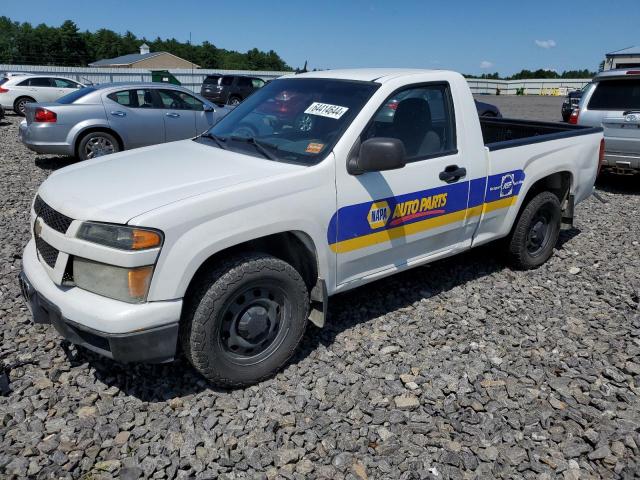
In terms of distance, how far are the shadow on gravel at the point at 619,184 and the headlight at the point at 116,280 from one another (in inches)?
343

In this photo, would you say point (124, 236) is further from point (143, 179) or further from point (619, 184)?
point (619, 184)

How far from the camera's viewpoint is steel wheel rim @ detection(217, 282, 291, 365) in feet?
10.7

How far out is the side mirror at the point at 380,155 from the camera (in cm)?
337

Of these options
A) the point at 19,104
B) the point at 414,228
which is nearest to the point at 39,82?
the point at 19,104

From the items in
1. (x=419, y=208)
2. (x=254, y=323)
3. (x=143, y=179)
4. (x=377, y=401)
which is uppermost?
(x=143, y=179)

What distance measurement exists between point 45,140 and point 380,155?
26.2 feet

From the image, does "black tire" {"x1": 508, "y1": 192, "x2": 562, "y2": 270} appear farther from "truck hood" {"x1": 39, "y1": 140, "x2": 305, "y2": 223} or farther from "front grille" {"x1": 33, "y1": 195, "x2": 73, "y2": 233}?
"front grille" {"x1": 33, "y1": 195, "x2": 73, "y2": 233}

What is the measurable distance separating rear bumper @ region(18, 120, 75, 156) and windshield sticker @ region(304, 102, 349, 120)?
7.11 meters

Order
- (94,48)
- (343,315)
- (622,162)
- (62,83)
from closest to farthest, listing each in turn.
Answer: (343,315), (622,162), (62,83), (94,48)

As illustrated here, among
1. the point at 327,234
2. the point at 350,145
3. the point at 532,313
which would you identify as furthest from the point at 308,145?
the point at 532,313

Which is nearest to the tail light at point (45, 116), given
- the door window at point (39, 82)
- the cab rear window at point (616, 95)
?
the cab rear window at point (616, 95)

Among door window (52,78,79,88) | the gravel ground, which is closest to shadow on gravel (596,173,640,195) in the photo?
the gravel ground

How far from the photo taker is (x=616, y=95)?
28.4 ft

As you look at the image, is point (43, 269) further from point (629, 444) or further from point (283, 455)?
point (629, 444)
